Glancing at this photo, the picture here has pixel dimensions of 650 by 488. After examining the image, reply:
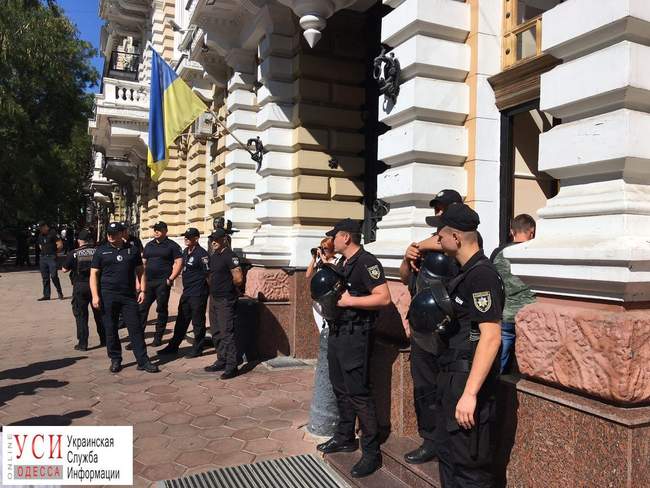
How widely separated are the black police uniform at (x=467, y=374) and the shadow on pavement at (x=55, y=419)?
12.0 ft

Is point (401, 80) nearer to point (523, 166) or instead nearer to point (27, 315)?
point (523, 166)

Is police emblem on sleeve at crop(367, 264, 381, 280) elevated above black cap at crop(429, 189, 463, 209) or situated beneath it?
situated beneath

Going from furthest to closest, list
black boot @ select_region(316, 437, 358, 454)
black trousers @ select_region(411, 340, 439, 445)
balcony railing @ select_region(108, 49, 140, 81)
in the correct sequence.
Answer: balcony railing @ select_region(108, 49, 140, 81) → black boot @ select_region(316, 437, 358, 454) → black trousers @ select_region(411, 340, 439, 445)

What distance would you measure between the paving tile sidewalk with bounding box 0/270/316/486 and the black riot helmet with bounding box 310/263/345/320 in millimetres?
1286

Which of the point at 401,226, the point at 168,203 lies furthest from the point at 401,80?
the point at 168,203

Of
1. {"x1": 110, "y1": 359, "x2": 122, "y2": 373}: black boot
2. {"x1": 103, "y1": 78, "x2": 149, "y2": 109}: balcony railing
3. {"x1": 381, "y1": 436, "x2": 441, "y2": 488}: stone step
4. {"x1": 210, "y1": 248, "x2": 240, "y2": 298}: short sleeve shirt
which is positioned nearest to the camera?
{"x1": 381, "y1": 436, "x2": 441, "y2": 488}: stone step

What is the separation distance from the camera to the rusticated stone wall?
97.7 inches

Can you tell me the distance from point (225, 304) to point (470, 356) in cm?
419

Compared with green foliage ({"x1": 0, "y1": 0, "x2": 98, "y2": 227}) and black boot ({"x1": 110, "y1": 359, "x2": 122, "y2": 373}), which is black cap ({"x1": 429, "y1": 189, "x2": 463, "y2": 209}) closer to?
black boot ({"x1": 110, "y1": 359, "x2": 122, "y2": 373})

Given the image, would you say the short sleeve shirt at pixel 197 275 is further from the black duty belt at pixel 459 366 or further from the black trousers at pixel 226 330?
the black duty belt at pixel 459 366

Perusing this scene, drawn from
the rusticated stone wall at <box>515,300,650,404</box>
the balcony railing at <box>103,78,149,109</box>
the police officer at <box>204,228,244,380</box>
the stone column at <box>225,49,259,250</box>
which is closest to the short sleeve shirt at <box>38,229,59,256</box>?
the balcony railing at <box>103,78,149,109</box>

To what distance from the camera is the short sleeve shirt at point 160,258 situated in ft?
26.2

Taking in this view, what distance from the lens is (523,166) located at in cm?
486

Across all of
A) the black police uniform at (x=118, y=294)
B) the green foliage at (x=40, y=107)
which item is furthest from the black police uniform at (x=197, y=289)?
the green foliage at (x=40, y=107)
